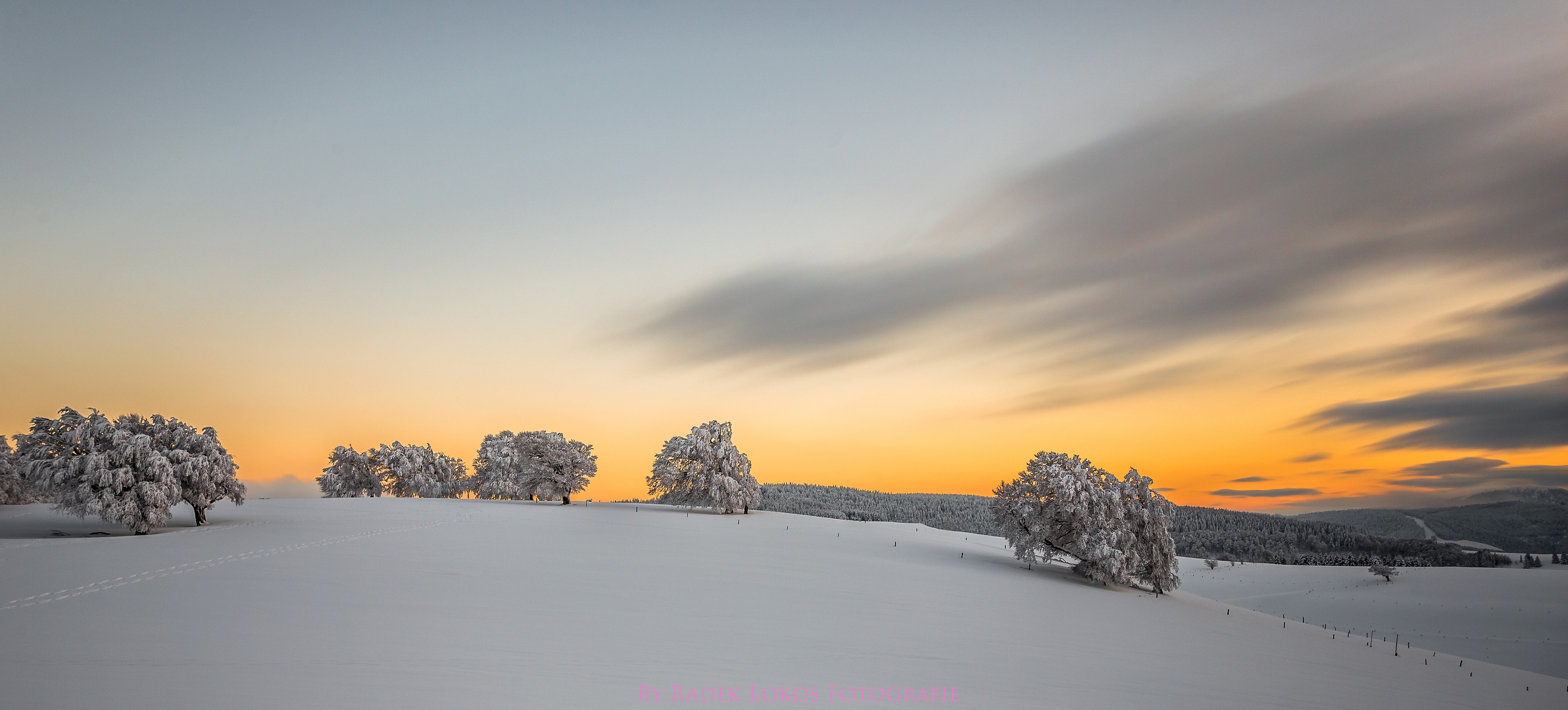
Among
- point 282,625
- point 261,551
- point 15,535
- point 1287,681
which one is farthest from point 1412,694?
point 15,535

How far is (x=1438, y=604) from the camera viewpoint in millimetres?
47469

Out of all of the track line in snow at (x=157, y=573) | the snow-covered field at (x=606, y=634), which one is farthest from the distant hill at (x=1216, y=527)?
the track line in snow at (x=157, y=573)

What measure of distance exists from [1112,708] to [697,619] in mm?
8814

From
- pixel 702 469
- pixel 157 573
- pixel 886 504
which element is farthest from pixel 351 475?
pixel 886 504

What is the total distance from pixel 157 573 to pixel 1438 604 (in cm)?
6909

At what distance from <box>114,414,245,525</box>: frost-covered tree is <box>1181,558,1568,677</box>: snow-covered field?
63591mm

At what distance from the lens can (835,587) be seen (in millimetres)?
22469

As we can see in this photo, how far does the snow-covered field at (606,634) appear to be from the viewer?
35.1 feet

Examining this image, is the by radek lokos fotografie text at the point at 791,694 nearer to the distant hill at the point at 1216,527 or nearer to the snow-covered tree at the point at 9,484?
the distant hill at the point at 1216,527

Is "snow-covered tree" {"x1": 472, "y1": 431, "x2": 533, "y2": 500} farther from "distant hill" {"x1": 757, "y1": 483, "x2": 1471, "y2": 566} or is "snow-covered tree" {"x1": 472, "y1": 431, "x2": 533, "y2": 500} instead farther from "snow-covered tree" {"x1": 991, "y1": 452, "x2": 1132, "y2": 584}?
"snow-covered tree" {"x1": 991, "y1": 452, "x2": 1132, "y2": 584}

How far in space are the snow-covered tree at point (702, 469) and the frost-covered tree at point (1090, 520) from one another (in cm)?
2703

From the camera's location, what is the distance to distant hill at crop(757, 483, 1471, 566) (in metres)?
92.7

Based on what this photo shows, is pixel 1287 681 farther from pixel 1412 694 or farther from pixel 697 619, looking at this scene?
pixel 697 619

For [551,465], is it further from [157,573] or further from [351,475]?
[157,573]
